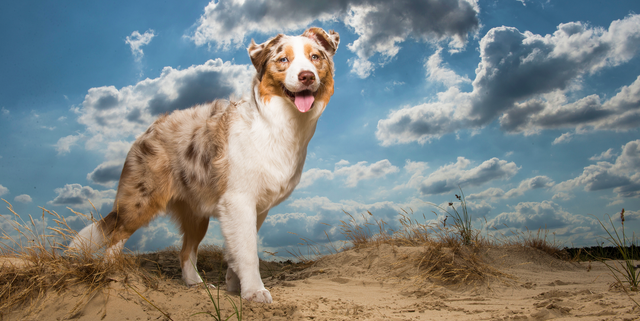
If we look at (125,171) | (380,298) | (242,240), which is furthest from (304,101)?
(125,171)

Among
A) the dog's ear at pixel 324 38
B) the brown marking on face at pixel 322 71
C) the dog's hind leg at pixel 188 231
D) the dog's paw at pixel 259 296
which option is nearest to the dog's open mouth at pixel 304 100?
the brown marking on face at pixel 322 71

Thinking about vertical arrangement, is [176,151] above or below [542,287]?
above

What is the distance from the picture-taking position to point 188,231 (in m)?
4.95

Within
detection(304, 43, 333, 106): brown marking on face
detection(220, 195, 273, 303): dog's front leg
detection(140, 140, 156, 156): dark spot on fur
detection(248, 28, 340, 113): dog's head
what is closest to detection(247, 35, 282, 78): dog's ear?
detection(248, 28, 340, 113): dog's head

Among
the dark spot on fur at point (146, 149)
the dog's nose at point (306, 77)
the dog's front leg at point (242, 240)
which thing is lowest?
the dog's front leg at point (242, 240)

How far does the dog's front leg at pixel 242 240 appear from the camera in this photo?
360 centimetres

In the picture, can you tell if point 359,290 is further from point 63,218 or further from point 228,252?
point 63,218

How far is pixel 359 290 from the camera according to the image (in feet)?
15.1

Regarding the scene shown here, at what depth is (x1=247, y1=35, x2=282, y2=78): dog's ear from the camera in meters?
3.95

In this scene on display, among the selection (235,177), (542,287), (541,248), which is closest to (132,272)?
(235,177)

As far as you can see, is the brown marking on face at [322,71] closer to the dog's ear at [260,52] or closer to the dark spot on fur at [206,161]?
the dog's ear at [260,52]

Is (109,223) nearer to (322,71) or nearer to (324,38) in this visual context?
(322,71)

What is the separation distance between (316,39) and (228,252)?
2455 millimetres

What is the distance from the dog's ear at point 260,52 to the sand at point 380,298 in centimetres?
232
